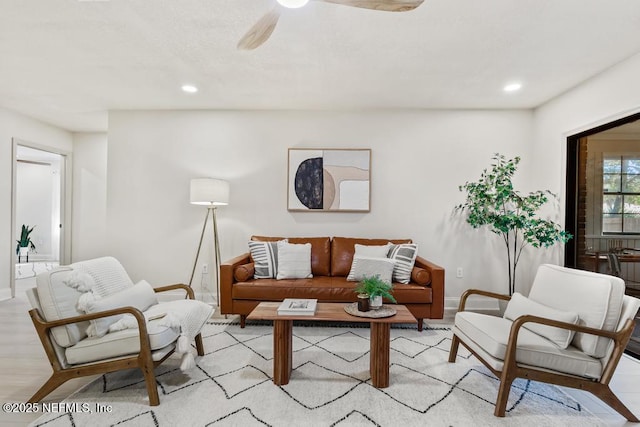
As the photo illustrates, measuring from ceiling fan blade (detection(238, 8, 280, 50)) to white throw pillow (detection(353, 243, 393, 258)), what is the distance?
91.3 inches

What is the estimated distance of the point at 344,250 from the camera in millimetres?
3717

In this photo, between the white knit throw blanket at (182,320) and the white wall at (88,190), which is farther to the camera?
the white wall at (88,190)

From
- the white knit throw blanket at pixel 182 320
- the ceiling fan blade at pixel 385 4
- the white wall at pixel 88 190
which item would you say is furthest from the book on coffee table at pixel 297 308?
the white wall at pixel 88 190

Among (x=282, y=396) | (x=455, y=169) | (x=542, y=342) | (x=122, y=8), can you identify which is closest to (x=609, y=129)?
(x=455, y=169)

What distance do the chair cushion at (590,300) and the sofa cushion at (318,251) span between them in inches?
84.9

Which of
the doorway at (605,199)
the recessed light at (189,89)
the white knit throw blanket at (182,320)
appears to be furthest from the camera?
the recessed light at (189,89)

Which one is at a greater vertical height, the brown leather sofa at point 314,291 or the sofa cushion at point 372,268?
the sofa cushion at point 372,268

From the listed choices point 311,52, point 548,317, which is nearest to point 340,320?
point 548,317

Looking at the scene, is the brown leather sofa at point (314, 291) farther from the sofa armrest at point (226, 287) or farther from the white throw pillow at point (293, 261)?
the white throw pillow at point (293, 261)

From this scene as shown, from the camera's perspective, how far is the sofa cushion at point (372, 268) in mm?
3189

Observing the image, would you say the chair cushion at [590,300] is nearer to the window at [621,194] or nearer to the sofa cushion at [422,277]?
the sofa cushion at [422,277]

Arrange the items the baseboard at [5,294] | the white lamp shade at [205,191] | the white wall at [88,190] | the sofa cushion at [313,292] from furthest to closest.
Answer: the white wall at [88,190], the baseboard at [5,294], the white lamp shade at [205,191], the sofa cushion at [313,292]

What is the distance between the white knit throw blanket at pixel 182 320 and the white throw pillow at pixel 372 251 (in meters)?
1.76

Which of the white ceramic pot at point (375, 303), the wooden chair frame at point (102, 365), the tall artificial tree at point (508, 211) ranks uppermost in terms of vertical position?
the tall artificial tree at point (508, 211)
